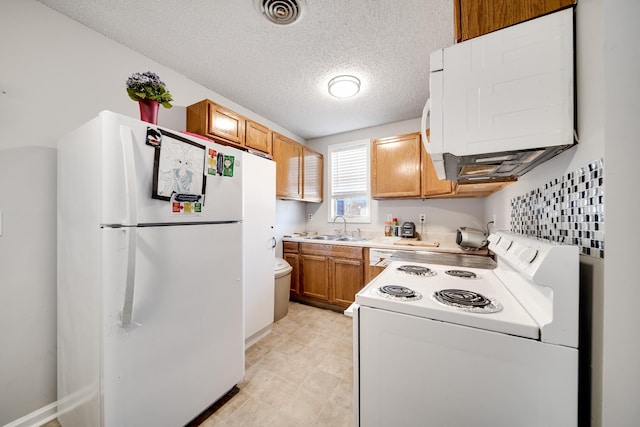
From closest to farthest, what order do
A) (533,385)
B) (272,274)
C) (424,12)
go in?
(533,385)
(424,12)
(272,274)

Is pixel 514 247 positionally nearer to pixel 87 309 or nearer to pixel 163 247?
pixel 163 247

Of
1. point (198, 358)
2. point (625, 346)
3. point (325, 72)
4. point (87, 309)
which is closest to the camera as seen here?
point (625, 346)

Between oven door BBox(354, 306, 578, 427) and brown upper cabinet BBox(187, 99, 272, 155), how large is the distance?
2.00 m

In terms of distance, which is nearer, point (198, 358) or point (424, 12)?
point (198, 358)

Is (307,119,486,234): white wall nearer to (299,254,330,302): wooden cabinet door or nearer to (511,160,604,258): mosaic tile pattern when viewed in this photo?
(299,254,330,302): wooden cabinet door

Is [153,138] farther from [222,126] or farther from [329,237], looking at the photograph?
[329,237]

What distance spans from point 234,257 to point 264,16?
1622mm

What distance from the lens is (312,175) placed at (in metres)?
3.53

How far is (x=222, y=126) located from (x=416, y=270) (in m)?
2.09

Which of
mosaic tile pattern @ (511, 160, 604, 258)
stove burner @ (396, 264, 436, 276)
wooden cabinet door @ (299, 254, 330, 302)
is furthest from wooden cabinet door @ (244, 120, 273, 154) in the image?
mosaic tile pattern @ (511, 160, 604, 258)

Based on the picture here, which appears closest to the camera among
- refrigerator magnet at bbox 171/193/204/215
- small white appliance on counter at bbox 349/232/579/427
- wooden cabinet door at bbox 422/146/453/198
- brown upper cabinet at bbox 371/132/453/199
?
small white appliance on counter at bbox 349/232/579/427

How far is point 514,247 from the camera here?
994 mm

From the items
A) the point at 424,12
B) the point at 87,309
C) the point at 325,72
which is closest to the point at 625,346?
the point at 424,12

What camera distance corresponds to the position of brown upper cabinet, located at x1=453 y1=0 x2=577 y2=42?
75 cm
